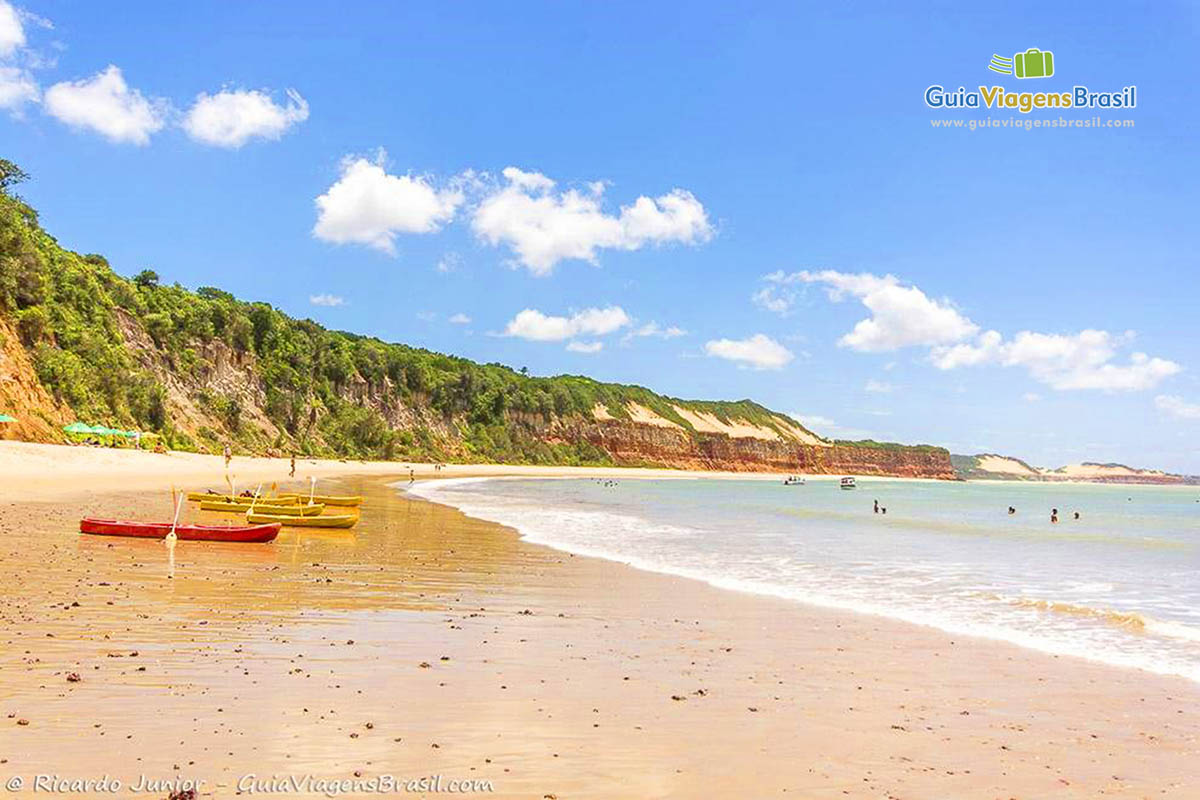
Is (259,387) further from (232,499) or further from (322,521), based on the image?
(322,521)

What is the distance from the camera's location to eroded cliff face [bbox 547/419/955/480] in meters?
141

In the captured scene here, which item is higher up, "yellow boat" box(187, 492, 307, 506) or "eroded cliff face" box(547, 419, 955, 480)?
"eroded cliff face" box(547, 419, 955, 480)

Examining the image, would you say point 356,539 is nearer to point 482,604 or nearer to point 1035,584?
point 482,604

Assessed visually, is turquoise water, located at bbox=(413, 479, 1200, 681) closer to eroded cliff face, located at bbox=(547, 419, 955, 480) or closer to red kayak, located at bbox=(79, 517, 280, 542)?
red kayak, located at bbox=(79, 517, 280, 542)

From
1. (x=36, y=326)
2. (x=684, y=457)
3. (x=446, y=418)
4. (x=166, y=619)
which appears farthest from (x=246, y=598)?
(x=684, y=457)

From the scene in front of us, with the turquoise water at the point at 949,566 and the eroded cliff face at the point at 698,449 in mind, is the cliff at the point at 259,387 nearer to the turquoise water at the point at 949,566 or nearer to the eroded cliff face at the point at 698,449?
the eroded cliff face at the point at 698,449

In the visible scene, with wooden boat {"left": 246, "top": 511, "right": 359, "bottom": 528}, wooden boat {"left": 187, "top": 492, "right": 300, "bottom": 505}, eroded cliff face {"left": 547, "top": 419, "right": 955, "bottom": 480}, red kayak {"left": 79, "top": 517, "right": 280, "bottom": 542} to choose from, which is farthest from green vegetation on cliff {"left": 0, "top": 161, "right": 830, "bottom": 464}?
red kayak {"left": 79, "top": 517, "right": 280, "bottom": 542}

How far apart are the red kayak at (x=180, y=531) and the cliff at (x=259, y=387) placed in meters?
32.7

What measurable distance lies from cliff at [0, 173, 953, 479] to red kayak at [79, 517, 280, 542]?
32735 mm

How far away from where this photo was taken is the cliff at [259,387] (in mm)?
52188

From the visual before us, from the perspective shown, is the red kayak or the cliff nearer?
the red kayak

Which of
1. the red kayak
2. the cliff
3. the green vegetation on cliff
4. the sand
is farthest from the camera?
the green vegetation on cliff

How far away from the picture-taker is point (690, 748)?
6.32m

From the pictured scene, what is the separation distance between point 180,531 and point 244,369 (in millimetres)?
72057
